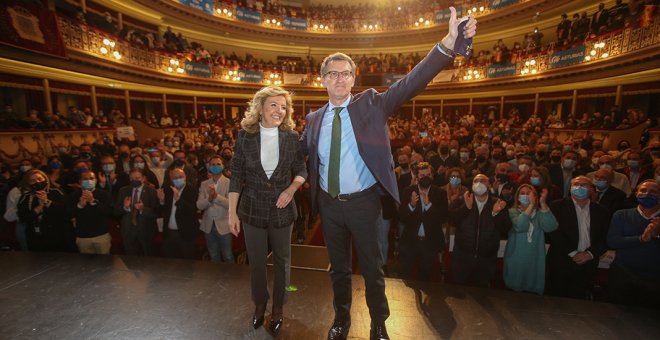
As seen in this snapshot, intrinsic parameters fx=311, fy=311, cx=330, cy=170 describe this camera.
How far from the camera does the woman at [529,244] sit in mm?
3260

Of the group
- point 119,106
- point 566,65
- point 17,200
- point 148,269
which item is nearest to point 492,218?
point 148,269

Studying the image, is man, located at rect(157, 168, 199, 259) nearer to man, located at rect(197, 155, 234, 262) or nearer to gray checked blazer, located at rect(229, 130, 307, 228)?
man, located at rect(197, 155, 234, 262)

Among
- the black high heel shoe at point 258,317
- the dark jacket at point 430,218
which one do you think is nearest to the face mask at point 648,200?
the dark jacket at point 430,218

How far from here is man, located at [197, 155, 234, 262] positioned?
4.13 m

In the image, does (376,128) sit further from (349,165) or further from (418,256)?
(418,256)

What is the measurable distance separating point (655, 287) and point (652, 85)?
14.4 metres

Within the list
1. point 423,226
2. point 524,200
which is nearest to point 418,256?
point 423,226

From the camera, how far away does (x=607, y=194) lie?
426 cm

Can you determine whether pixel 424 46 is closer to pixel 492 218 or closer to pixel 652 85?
pixel 652 85

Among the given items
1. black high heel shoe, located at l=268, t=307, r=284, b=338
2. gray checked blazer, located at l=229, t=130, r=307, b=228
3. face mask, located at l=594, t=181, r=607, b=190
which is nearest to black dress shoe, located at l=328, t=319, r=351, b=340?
black high heel shoe, located at l=268, t=307, r=284, b=338

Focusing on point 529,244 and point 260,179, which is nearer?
point 260,179

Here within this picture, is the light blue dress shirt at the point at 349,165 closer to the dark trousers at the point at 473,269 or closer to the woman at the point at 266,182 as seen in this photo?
the woman at the point at 266,182

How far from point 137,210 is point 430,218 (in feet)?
12.5

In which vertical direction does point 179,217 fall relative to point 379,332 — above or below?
above
